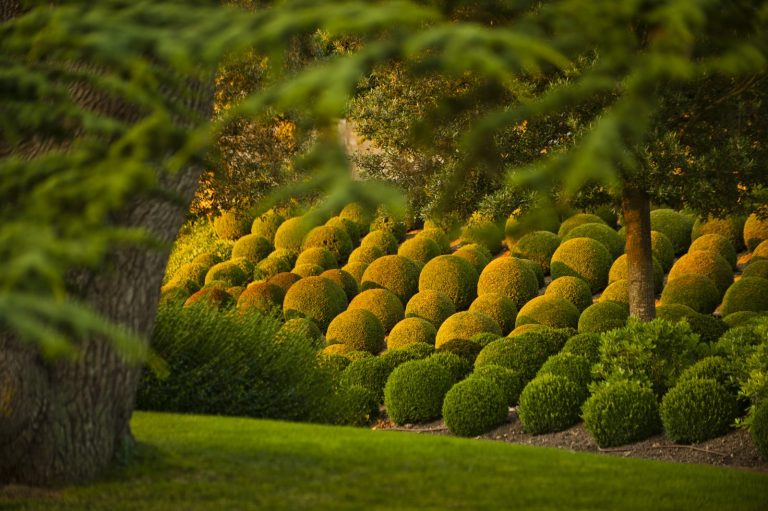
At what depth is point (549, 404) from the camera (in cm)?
1192

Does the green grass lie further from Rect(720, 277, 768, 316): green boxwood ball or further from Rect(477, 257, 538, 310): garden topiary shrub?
Rect(477, 257, 538, 310): garden topiary shrub

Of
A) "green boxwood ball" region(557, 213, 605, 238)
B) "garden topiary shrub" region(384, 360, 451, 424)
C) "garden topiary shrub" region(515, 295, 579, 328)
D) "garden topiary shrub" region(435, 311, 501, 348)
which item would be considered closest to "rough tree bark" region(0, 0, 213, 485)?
"garden topiary shrub" region(384, 360, 451, 424)

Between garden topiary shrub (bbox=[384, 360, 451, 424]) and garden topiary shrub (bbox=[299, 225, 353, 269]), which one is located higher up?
garden topiary shrub (bbox=[299, 225, 353, 269])

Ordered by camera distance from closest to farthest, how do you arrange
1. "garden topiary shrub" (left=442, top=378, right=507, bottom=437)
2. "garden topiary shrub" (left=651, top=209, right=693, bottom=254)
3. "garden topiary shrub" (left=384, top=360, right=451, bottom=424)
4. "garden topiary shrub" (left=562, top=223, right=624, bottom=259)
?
"garden topiary shrub" (left=442, top=378, right=507, bottom=437) → "garden topiary shrub" (left=384, top=360, right=451, bottom=424) → "garden topiary shrub" (left=562, top=223, right=624, bottom=259) → "garden topiary shrub" (left=651, top=209, right=693, bottom=254)

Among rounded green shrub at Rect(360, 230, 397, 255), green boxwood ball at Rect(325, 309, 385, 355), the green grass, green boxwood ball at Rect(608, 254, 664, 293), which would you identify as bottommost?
the green grass

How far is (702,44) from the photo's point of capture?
563cm

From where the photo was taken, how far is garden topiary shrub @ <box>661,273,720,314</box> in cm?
1729

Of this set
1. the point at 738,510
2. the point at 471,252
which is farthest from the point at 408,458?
the point at 471,252

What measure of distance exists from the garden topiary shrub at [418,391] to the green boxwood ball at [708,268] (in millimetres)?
6762

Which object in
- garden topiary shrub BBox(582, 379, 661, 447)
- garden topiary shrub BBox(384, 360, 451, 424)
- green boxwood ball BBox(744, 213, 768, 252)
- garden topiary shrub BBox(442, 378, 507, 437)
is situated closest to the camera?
garden topiary shrub BBox(582, 379, 661, 447)

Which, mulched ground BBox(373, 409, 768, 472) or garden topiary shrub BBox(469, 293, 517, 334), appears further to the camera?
garden topiary shrub BBox(469, 293, 517, 334)

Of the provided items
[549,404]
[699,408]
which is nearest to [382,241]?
[549,404]

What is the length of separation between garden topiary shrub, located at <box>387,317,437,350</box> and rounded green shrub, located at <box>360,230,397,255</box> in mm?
5712

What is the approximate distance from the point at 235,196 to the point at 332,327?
10.3 feet
